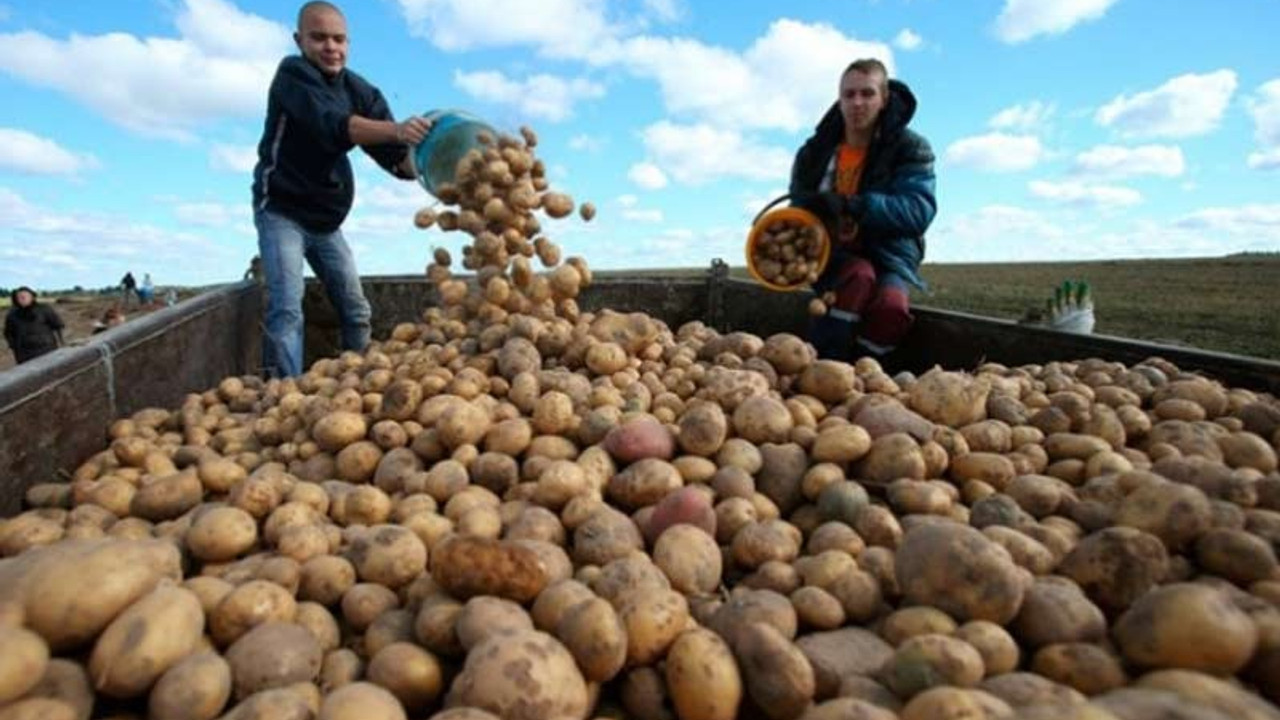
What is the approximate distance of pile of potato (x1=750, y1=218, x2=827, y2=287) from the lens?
468 cm

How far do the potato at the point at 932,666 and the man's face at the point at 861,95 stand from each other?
159 inches

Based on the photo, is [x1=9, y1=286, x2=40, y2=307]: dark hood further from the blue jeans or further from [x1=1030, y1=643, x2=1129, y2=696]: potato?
[x1=1030, y1=643, x2=1129, y2=696]: potato

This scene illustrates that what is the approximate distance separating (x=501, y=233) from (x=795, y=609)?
113 inches

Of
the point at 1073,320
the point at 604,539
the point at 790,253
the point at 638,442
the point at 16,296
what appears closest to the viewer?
the point at 604,539

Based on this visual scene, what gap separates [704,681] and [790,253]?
11.6 ft

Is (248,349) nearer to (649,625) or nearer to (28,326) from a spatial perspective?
(649,625)

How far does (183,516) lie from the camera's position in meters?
2.35

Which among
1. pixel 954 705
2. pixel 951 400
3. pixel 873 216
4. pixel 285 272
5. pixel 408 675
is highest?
pixel 873 216

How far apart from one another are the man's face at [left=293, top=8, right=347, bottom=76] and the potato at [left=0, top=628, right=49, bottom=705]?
13.3 feet

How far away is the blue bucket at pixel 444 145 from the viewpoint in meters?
4.55

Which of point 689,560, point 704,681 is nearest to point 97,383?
point 689,560

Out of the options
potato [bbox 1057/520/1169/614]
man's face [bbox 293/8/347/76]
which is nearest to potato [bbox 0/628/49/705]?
potato [bbox 1057/520/1169/614]

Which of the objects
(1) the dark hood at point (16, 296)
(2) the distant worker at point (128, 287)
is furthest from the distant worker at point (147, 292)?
(1) the dark hood at point (16, 296)

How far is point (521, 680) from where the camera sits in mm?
1362
